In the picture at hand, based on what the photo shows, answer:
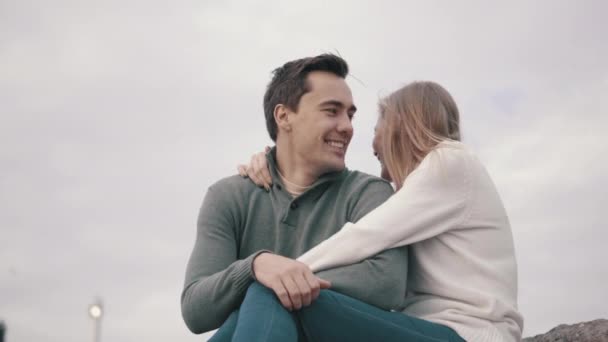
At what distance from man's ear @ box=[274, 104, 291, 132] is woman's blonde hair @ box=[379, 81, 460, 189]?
3.20 feet

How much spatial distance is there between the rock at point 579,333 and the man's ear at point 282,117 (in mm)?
2159

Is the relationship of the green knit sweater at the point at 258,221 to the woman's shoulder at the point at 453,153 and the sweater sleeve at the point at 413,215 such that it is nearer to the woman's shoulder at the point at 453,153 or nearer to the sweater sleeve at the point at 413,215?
the sweater sleeve at the point at 413,215

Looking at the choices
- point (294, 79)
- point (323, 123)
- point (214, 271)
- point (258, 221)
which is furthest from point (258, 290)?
point (294, 79)

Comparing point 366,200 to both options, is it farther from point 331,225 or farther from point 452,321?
point 452,321

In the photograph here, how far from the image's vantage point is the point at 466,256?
4328mm

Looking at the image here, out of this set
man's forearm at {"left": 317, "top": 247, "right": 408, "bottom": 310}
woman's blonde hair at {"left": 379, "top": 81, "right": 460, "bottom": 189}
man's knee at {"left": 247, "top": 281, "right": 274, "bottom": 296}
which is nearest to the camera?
man's knee at {"left": 247, "top": 281, "right": 274, "bottom": 296}

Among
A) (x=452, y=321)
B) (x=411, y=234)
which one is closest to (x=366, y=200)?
(x=411, y=234)

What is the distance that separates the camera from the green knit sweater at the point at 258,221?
4504 millimetres

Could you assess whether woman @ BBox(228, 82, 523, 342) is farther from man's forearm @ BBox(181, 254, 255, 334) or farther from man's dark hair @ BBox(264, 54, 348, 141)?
man's dark hair @ BBox(264, 54, 348, 141)

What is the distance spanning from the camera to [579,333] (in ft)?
17.3

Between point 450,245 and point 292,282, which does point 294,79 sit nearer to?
point 450,245

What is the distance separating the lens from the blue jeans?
384 centimetres

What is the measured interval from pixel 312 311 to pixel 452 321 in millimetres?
751

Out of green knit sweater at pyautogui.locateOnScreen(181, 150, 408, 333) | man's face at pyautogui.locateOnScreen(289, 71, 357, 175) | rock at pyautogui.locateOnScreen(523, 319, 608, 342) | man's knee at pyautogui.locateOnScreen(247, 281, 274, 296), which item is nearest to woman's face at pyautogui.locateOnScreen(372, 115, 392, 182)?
green knit sweater at pyautogui.locateOnScreen(181, 150, 408, 333)
